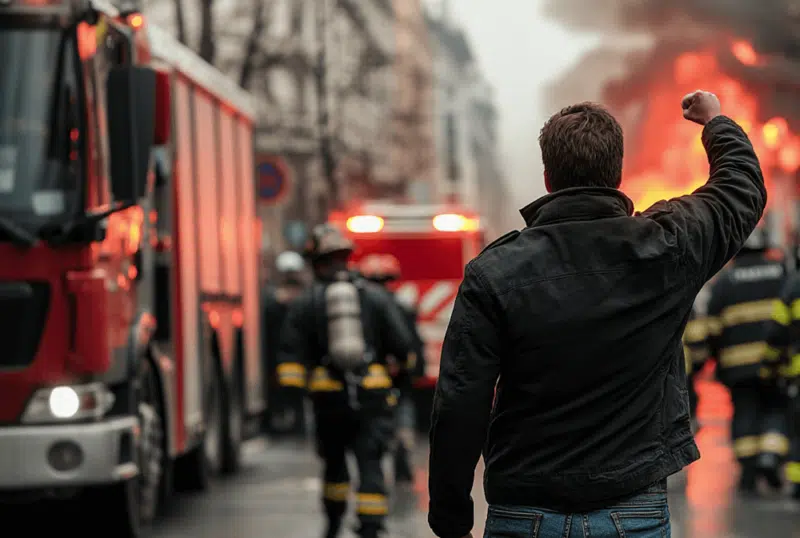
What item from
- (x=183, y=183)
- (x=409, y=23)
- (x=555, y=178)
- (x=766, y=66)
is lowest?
(x=555, y=178)

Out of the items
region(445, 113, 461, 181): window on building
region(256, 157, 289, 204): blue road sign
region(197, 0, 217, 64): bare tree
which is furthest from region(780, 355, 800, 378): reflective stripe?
region(445, 113, 461, 181): window on building

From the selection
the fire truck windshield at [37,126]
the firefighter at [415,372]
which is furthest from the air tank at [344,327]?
the firefighter at [415,372]

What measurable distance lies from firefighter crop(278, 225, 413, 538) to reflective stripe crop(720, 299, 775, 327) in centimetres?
406

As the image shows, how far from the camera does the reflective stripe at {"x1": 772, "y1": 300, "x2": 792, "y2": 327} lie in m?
11.6

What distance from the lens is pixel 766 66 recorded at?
24.0m

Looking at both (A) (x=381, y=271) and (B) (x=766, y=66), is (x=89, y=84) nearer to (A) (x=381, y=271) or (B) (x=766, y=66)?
(A) (x=381, y=271)

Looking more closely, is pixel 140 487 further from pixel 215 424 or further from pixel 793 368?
pixel 793 368

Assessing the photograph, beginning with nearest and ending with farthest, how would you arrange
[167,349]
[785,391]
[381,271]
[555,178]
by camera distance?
[555,178] < [167,349] < [785,391] < [381,271]

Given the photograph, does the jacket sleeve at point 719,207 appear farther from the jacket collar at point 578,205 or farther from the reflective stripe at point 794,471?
the reflective stripe at point 794,471

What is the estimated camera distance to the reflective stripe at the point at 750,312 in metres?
12.4

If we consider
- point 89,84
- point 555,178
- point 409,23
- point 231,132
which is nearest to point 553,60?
point 231,132

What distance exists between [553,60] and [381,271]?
17.3 metres

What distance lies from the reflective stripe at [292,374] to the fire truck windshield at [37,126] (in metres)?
1.40

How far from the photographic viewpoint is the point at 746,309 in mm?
12391
